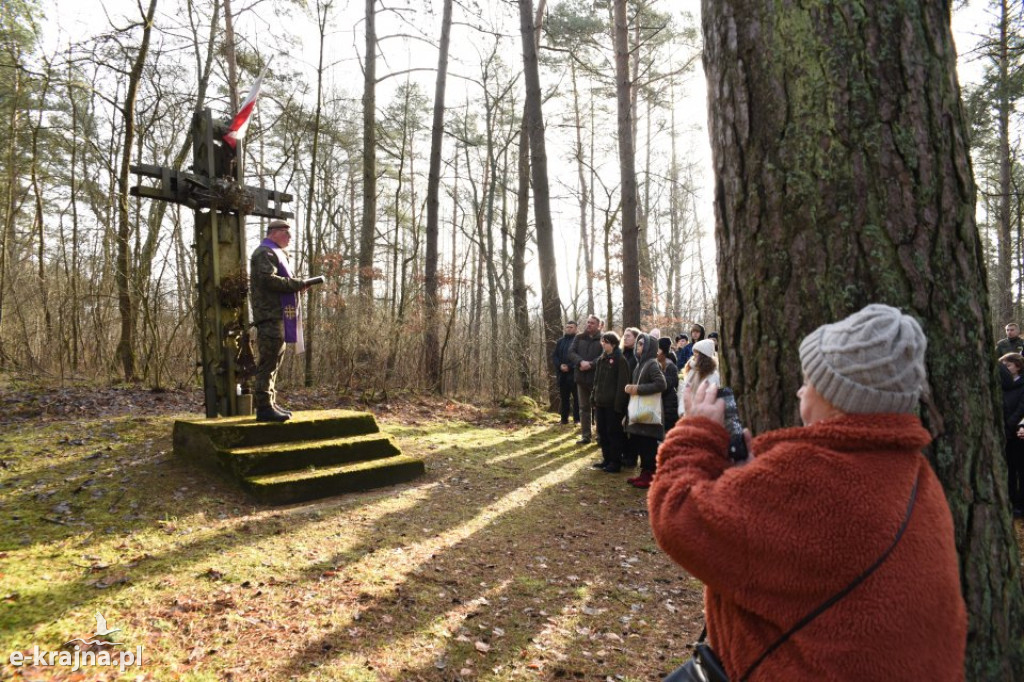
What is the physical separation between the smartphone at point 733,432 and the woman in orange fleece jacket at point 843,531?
0.14 metres

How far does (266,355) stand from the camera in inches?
254

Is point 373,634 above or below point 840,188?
below

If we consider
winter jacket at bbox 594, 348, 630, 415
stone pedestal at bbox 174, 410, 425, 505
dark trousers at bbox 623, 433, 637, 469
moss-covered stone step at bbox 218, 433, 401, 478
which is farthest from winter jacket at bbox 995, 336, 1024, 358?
moss-covered stone step at bbox 218, 433, 401, 478

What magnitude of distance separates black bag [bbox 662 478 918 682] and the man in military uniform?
5.71 metres

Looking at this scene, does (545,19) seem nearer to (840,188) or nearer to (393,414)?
(393,414)

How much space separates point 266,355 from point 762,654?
615 cm

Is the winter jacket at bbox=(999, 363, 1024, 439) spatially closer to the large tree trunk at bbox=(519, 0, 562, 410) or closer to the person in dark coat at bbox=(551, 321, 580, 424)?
the person in dark coat at bbox=(551, 321, 580, 424)

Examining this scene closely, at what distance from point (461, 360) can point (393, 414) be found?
5060 mm

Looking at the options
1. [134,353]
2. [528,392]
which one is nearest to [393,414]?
[528,392]

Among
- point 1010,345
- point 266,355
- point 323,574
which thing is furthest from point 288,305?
point 1010,345

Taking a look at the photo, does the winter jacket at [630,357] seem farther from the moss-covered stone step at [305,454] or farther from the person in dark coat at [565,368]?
the moss-covered stone step at [305,454]

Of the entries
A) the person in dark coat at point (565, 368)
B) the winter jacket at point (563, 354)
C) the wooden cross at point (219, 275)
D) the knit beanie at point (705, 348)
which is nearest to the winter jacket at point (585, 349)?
the person in dark coat at point (565, 368)

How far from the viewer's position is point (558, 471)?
805 centimetres

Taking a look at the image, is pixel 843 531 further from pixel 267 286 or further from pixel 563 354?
pixel 563 354
